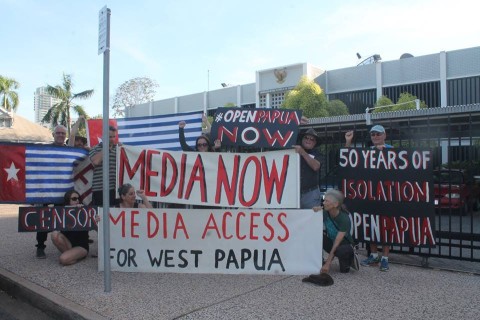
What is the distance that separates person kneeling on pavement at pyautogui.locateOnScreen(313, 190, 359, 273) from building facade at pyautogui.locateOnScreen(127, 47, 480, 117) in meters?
24.2

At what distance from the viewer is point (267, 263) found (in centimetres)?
503

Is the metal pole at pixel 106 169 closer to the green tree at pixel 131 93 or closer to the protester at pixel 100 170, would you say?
the protester at pixel 100 170

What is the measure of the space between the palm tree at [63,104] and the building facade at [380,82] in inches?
517

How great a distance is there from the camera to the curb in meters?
3.98

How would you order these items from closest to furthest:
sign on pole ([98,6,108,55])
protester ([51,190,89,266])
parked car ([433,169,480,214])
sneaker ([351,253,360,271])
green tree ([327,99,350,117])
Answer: sign on pole ([98,6,108,55]) < sneaker ([351,253,360,271]) < parked car ([433,169,480,214]) < protester ([51,190,89,266]) < green tree ([327,99,350,117])

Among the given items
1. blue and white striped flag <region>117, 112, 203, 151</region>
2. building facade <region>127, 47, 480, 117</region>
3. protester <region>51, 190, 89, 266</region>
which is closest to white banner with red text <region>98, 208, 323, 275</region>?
protester <region>51, 190, 89, 266</region>

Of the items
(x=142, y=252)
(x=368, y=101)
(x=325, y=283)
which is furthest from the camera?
(x=368, y=101)

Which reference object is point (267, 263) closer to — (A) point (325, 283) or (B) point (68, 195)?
(A) point (325, 283)

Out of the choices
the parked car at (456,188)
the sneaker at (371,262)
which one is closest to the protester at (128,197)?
the sneaker at (371,262)

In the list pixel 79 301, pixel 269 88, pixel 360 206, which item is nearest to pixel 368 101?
pixel 269 88

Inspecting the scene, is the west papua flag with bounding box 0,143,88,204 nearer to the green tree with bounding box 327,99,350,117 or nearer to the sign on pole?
the sign on pole

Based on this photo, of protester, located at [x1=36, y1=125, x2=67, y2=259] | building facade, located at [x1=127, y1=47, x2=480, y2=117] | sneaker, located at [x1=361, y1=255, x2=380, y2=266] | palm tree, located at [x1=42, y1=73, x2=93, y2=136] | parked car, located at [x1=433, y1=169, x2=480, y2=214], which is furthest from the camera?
palm tree, located at [x1=42, y1=73, x2=93, y2=136]

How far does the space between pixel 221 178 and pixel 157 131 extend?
7.90ft

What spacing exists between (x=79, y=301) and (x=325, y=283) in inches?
103
